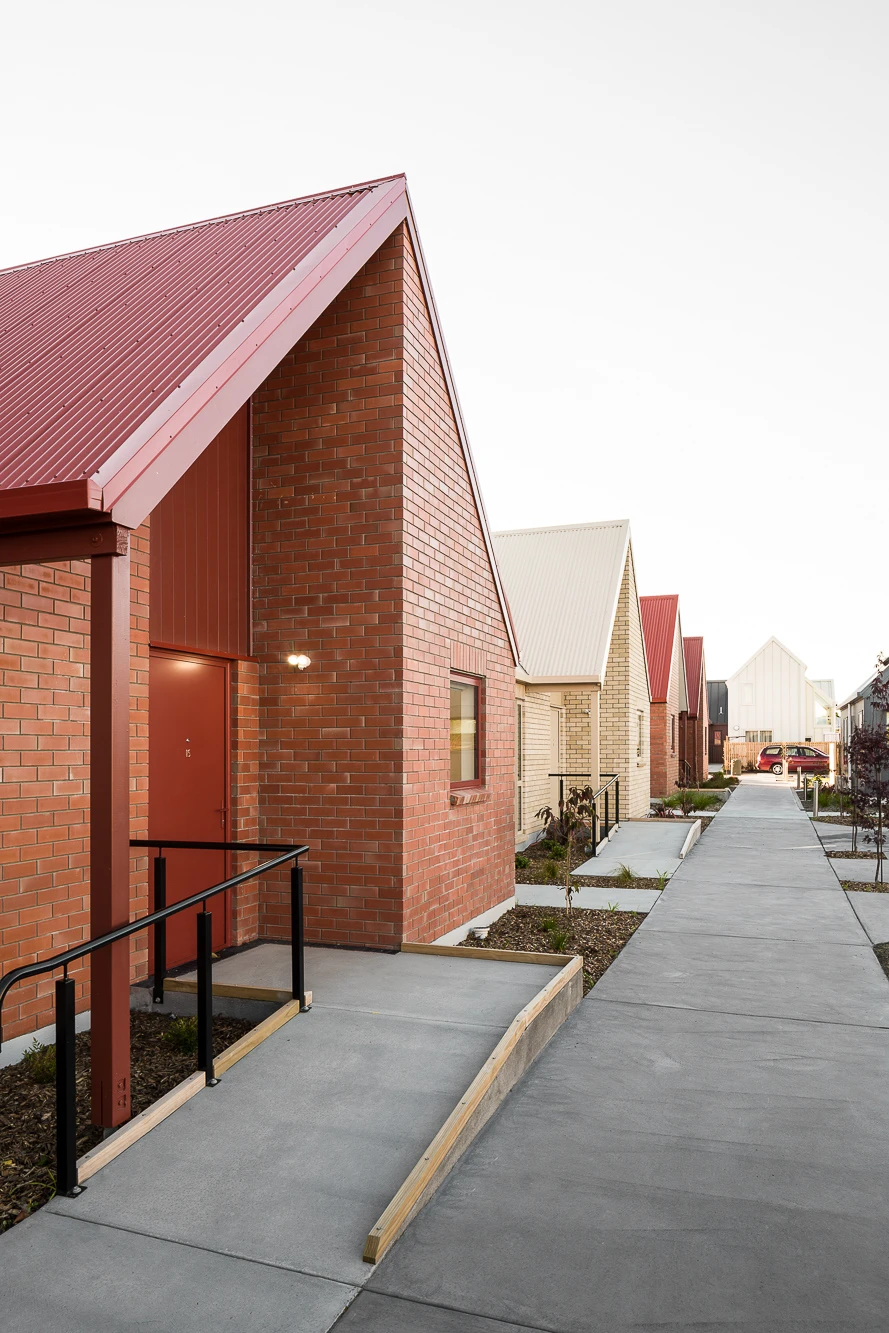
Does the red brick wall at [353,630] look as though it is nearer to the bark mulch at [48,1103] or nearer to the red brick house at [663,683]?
the bark mulch at [48,1103]

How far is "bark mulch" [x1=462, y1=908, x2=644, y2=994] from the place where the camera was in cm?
826

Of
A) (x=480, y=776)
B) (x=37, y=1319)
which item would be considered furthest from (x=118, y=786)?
(x=480, y=776)

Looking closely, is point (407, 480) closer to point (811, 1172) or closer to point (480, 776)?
point (480, 776)

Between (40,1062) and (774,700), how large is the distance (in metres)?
64.3

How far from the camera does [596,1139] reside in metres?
4.43

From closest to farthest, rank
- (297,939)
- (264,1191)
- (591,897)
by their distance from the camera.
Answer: (264,1191) < (297,939) < (591,897)

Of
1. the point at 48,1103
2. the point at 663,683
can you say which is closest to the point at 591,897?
the point at 48,1103

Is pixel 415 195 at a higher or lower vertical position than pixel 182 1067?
higher

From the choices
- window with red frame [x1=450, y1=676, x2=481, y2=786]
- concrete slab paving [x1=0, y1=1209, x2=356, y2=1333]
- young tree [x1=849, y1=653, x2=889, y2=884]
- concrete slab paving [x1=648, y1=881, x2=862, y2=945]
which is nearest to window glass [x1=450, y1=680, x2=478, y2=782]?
window with red frame [x1=450, y1=676, x2=481, y2=786]

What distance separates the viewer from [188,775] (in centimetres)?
688

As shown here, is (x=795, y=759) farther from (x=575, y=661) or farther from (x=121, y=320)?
(x=121, y=320)

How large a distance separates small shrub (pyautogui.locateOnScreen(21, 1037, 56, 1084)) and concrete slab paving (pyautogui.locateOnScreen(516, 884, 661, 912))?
262 inches

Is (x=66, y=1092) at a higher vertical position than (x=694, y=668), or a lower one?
lower

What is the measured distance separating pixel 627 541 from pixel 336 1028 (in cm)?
1610
